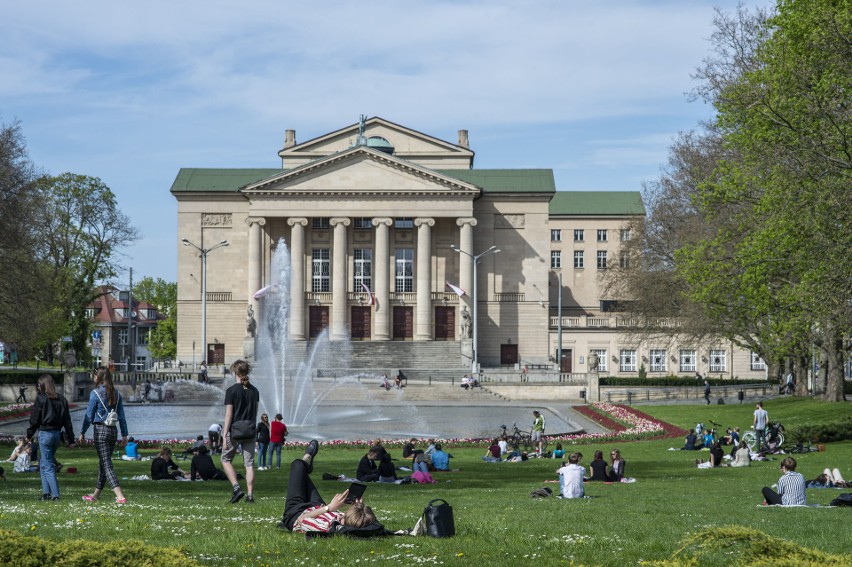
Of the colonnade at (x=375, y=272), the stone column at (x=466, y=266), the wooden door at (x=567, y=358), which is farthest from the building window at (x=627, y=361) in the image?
the colonnade at (x=375, y=272)

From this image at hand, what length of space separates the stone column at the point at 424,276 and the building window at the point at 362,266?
14.9 feet

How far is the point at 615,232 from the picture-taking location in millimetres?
121625

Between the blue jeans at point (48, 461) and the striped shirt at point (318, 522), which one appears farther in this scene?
the blue jeans at point (48, 461)

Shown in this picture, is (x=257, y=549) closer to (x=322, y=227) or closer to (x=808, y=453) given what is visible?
(x=808, y=453)

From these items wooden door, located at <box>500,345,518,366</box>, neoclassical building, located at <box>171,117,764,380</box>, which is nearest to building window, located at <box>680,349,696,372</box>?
neoclassical building, located at <box>171,117,764,380</box>

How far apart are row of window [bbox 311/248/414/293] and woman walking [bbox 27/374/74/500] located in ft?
251

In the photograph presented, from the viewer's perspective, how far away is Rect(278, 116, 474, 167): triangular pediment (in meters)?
100

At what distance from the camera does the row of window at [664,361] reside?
93.2 m

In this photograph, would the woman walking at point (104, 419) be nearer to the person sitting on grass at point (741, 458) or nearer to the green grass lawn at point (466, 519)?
the green grass lawn at point (466, 519)

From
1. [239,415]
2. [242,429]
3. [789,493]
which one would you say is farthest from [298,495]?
[789,493]

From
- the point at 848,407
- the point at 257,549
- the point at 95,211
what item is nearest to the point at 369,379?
the point at 95,211

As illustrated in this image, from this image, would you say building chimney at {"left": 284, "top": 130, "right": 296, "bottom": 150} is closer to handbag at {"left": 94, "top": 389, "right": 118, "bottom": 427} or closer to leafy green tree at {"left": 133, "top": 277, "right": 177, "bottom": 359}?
leafy green tree at {"left": 133, "top": 277, "right": 177, "bottom": 359}

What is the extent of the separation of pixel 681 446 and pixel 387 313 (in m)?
54.9

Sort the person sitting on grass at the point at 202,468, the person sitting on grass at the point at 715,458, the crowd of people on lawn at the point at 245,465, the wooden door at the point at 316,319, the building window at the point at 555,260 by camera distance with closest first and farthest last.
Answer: the crowd of people on lawn at the point at 245,465, the person sitting on grass at the point at 202,468, the person sitting on grass at the point at 715,458, the wooden door at the point at 316,319, the building window at the point at 555,260
